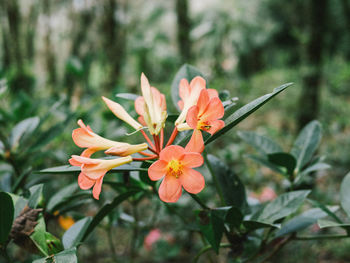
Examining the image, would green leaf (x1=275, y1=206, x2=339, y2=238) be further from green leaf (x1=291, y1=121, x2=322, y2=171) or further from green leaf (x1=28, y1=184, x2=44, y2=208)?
green leaf (x1=28, y1=184, x2=44, y2=208)

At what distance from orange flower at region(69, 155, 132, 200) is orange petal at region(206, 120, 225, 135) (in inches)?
5.7

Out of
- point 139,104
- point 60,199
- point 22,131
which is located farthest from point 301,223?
point 22,131

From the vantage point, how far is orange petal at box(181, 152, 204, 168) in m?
0.43

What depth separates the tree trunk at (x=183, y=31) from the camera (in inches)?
103

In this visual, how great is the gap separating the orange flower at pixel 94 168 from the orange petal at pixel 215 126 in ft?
0.48

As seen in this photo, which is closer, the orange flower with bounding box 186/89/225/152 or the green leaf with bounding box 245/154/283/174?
the orange flower with bounding box 186/89/225/152

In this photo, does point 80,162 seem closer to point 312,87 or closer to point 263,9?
point 312,87

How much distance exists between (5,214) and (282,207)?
1.70 ft

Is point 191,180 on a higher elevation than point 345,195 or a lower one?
higher

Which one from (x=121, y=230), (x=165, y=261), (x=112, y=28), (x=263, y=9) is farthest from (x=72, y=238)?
(x=263, y=9)

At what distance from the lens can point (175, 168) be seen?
1.49 feet

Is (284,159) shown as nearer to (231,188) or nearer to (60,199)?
(231,188)

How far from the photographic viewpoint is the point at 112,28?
3.23 metres

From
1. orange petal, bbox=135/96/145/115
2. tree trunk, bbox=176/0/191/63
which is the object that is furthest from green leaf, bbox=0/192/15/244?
tree trunk, bbox=176/0/191/63
